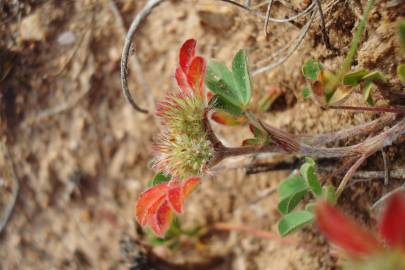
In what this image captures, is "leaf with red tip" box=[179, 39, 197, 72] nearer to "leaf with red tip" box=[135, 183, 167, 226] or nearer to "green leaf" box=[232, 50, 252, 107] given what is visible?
"green leaf" box=[232, 50, 252, 107]

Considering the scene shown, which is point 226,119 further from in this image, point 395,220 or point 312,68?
point 395,220

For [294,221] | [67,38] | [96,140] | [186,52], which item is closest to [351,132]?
[294,221]

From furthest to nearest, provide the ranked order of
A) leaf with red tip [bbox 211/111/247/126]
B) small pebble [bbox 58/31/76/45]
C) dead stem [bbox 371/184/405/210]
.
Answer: small pebble [bbox 58/31/76/45]
leaf with red tip [bbox 211/111/247/126]
dead stem [bbox 371/184/405/210]

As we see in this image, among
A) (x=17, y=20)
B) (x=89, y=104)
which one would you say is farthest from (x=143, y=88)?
(x=17, y=20)

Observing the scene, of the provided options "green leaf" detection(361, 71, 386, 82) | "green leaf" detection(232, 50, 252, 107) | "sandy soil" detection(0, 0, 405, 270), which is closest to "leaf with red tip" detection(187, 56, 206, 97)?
"green leaf" detection(232, 50, 252, 107)

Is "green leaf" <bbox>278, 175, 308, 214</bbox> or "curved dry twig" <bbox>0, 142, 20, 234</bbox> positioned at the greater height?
"green leaf" <bbox>278, 175, 308, 214</bbox>

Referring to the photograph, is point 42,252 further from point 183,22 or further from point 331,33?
point 331,33

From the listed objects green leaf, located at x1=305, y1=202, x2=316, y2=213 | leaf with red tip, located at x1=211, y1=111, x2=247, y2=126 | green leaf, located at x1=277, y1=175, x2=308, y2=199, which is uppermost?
leaf with red tip, located at x1=211, y1=111, x2=247, y2=126

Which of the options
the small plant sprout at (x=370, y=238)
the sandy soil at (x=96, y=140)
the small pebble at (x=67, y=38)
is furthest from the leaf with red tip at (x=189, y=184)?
the small pebble at (x=67, y=38)
